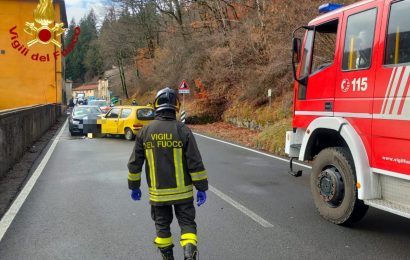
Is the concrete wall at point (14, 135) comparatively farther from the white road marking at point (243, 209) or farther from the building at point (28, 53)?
the building at point (28, 53)

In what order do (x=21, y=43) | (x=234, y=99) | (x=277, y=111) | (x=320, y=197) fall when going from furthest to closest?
(x=21, y=43) → (x=234, y=99) → (x=277, y=111) → (x=320, y=197)

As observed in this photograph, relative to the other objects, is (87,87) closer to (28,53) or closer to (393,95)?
(28,53)

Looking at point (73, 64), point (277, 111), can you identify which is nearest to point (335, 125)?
point (277, 111)

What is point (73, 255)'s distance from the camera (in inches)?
188

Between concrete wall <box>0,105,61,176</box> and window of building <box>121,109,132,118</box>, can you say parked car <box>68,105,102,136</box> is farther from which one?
concrete wall <box>0,105,61,176</box>

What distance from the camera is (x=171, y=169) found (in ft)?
13.0

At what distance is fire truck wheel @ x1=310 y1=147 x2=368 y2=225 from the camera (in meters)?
5.58

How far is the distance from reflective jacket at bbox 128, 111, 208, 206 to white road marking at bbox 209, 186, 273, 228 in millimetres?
2201

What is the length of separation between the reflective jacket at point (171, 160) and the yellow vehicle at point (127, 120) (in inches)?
561

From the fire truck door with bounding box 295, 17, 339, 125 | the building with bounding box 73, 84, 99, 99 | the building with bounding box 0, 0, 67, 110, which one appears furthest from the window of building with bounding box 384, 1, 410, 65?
the building with bounding box 73, 84, 99, 99

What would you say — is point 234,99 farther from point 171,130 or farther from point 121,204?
point 171,130

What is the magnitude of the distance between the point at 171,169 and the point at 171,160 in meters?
0.08

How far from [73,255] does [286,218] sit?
2.90 meters

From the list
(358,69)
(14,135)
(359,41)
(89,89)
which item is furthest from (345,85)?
(89,89)
